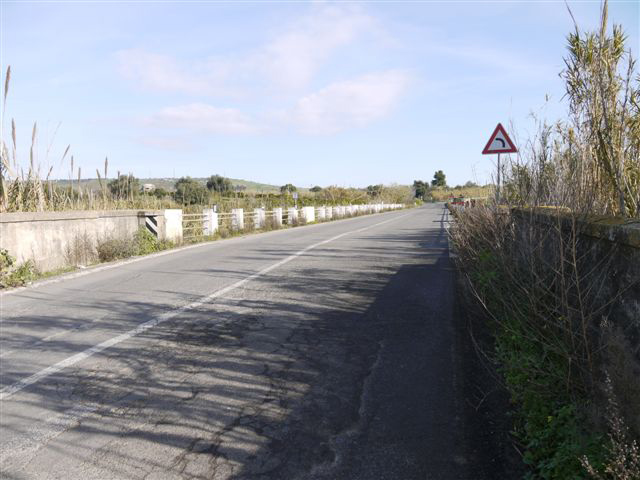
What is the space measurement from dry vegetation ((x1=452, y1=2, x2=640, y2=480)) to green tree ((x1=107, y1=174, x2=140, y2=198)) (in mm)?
13553

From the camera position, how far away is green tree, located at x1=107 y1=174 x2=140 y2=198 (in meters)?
16.8

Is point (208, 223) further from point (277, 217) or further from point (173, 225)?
point (277, 217)

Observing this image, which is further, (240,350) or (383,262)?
(383,262)

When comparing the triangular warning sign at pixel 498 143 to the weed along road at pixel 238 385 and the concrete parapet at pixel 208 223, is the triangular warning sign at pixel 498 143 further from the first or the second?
the concrete parapet at pixel 208 223

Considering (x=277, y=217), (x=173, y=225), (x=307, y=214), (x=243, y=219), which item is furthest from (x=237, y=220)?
(x=307, y=214)

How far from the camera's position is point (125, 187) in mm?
17078

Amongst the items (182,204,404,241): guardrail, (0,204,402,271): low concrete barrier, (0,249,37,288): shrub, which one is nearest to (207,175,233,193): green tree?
(182,204,404,241): guardrail

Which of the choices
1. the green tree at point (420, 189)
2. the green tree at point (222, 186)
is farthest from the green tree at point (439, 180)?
the green tree at point (222, 186)

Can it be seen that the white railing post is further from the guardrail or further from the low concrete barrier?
the low concrete barrier

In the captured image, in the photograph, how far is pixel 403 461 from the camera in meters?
2.99

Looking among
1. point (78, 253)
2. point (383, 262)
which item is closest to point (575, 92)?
point (383, 262)

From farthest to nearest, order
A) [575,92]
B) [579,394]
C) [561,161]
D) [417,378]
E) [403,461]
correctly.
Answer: [561,161] → [575,92] → [417,378] → [579,394] → [403,461]

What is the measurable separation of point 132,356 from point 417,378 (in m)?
2.65

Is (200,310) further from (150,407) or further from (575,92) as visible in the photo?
(575,92)
